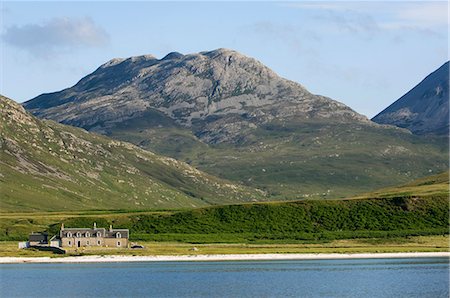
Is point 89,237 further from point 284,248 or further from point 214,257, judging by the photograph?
point 284,248

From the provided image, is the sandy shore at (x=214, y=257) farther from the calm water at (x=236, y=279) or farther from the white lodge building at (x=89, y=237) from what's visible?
the white lodge building at (x=89, y=237)

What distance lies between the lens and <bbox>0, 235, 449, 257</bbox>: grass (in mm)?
178750

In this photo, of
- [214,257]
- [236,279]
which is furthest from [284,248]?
[236,279]

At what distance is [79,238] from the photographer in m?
197

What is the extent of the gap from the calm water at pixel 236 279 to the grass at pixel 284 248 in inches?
499

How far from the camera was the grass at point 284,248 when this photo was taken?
7037 inches

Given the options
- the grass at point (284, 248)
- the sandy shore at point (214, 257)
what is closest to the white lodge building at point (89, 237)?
the grass at point (284, 248)

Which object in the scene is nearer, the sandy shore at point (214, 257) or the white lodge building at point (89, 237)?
the sandy shore at point (214, 257)

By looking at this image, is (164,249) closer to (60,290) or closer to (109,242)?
(109,242)

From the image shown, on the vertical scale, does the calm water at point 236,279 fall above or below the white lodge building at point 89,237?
below

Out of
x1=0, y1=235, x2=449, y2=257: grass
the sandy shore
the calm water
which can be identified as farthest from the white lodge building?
the calm water

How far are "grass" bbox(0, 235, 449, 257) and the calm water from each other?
1266 cm

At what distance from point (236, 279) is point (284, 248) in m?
59.4

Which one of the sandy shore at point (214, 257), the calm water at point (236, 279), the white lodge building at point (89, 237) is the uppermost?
the white lodge building at point (89, 237)
